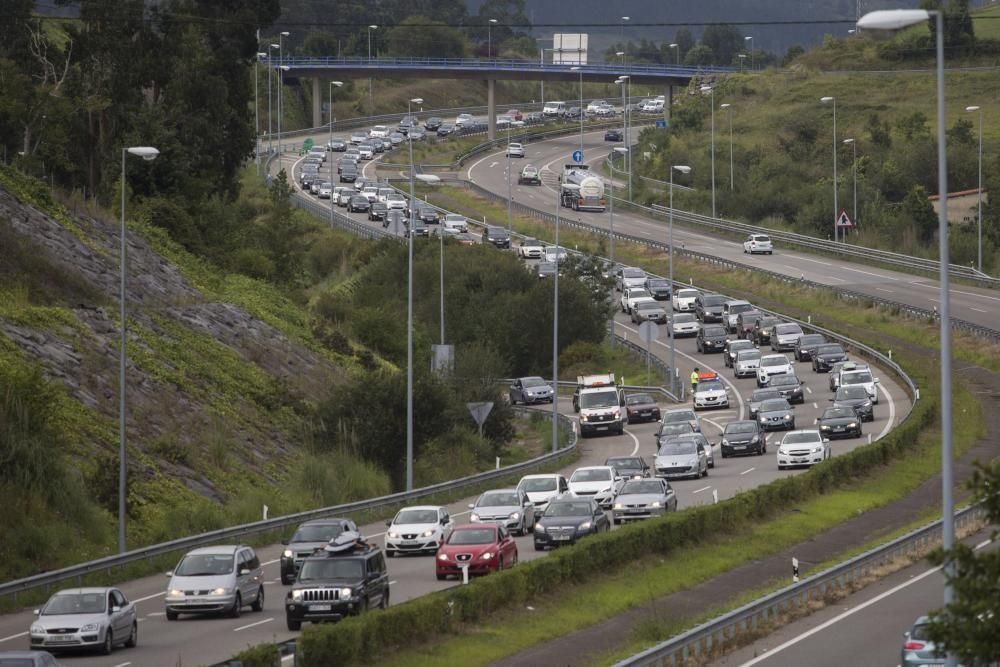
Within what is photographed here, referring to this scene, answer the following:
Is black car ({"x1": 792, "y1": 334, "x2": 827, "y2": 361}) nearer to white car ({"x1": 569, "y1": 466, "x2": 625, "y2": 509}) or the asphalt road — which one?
A: white car ({"x1": 569, "y1": 466, "x2": 625, "y2": 509})

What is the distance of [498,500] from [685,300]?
48035mm

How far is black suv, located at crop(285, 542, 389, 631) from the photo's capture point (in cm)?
2677

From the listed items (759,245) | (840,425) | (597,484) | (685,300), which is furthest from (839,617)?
(759,245)

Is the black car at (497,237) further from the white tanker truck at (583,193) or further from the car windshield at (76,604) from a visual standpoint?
the car windshield at (76,604)

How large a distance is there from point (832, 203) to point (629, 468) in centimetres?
7486

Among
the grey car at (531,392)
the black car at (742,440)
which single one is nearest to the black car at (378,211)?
the grey car at (531,392)

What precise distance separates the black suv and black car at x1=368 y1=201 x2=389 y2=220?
9004 cm

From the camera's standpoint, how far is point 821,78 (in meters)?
158

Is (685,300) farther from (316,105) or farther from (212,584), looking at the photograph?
(316,105)

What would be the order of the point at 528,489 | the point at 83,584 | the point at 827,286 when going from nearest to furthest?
the point at 83,584
the point at 528,489
the point at 827,286

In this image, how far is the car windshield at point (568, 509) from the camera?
36.5m

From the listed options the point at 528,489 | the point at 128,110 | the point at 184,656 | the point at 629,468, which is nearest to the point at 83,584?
the point at 184,656

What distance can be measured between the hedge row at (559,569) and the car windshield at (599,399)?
569 inches

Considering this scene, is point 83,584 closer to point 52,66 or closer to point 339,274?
point 52,66
